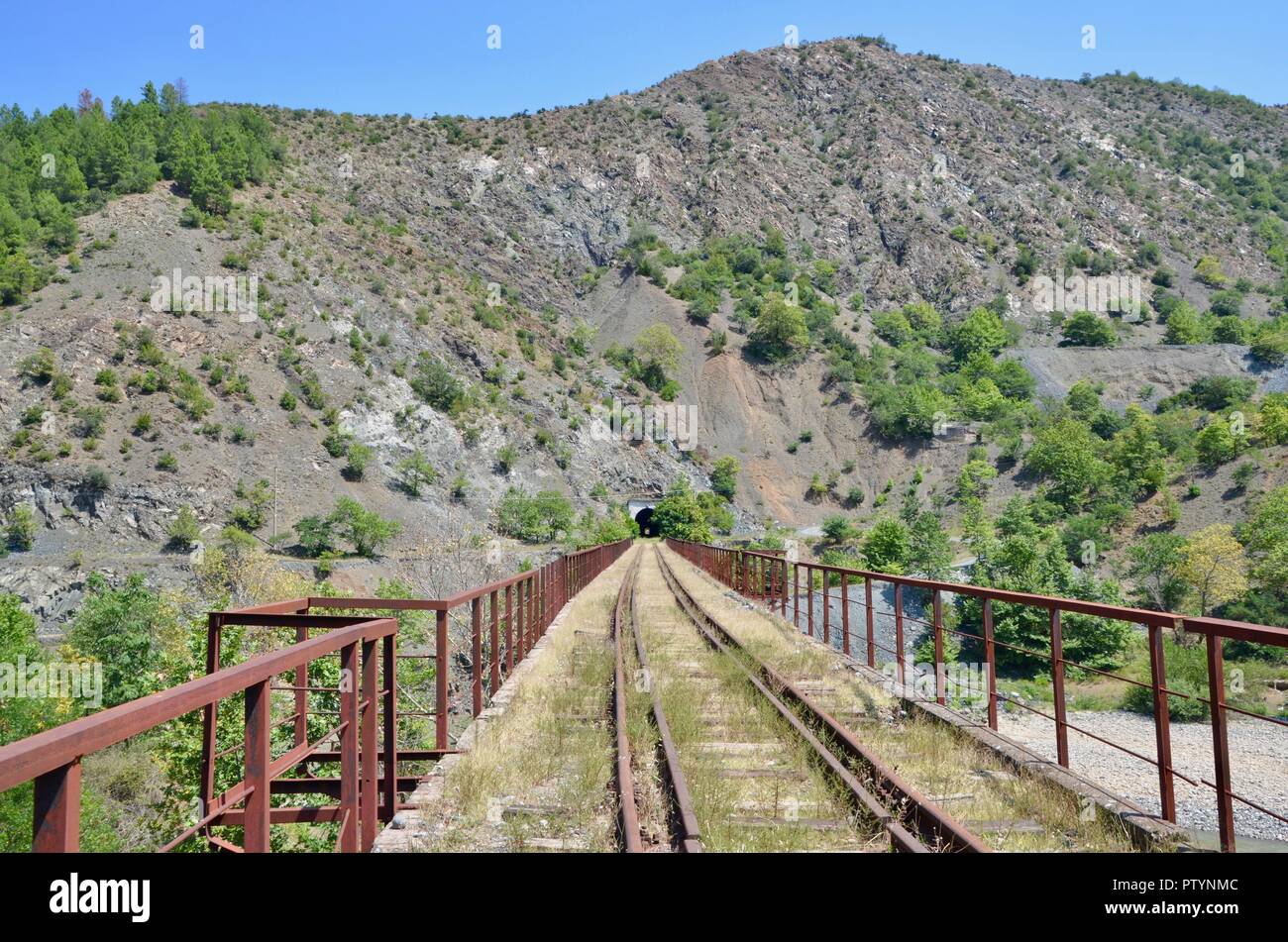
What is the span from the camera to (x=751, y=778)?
5789 mm

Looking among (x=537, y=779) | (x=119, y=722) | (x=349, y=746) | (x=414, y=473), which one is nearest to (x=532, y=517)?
(x=414, y=473)

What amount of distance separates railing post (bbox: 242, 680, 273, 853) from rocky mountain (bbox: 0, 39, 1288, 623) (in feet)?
84.7

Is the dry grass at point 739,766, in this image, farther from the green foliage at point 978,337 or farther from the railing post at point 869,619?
the green foliage at point 978,337

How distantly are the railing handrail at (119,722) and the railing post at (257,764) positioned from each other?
7 cm

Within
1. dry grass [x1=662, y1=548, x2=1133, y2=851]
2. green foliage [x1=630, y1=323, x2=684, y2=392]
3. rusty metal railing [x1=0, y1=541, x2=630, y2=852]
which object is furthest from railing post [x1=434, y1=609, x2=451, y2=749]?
green foliage [x1=630, y1=323, x2=684, y2=392]

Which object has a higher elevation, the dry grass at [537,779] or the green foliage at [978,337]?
the green foliage at [978,337]

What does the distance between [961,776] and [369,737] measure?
404cm

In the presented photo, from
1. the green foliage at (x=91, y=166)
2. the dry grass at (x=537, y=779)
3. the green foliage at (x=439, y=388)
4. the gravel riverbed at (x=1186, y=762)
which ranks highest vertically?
the green foliage at (x=91, y=166)

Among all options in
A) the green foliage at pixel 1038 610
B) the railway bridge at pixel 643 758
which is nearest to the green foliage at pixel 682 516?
the green foliage at pixel 1038 610

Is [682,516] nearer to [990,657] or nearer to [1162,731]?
[990,657]

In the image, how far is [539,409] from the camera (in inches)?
2702

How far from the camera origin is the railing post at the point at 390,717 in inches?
173
